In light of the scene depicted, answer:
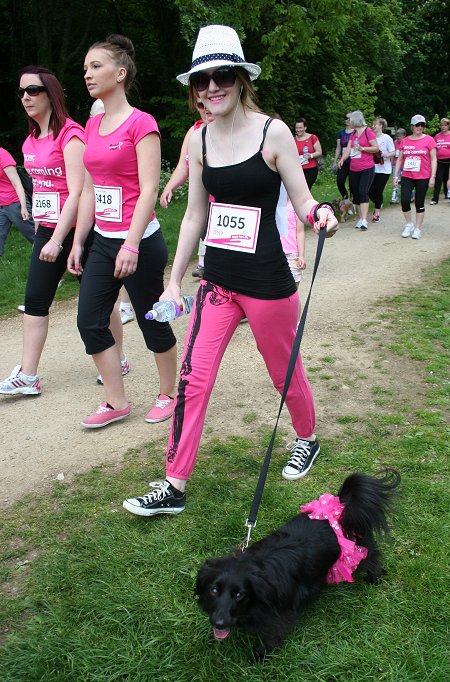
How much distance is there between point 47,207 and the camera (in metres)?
4.66

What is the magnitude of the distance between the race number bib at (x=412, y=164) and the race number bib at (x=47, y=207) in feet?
23.6

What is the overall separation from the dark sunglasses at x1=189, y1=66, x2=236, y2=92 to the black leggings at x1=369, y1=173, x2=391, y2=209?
31.3ft

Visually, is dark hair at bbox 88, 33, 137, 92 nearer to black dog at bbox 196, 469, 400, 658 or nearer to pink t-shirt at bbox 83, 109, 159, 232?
pink t-shirt at bbox 83, 109, 159, 232

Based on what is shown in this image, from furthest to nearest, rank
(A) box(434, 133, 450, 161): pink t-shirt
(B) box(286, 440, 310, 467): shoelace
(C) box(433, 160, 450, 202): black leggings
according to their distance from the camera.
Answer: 1. (C) box(433, 160, 450, 202): black leggings
2. (A) box(434, 133, 450, 161): pink t-shirt
3. (B) box(286, 440, 310, 467): shoelace

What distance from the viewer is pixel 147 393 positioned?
16.4ft

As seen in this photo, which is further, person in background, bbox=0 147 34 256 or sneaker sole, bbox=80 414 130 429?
person in background, bbox=0 147 34 256

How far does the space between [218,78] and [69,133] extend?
6.15ft

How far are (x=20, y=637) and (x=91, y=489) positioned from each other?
115 centimetres

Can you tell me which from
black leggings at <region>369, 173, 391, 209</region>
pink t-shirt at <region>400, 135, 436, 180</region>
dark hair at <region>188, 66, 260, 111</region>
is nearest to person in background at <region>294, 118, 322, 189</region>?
black leggings at <region>369, 173, 391, 209</region>

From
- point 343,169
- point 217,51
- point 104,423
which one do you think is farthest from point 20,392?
point 343,169

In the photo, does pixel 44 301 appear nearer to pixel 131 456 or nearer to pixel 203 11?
pixel 131 456

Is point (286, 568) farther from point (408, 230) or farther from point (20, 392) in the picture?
point (408, 230)

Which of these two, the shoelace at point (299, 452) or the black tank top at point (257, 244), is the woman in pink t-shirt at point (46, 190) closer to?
the black tank top at point (257, 244)

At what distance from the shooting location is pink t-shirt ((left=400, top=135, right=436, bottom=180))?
1027 centimetres
